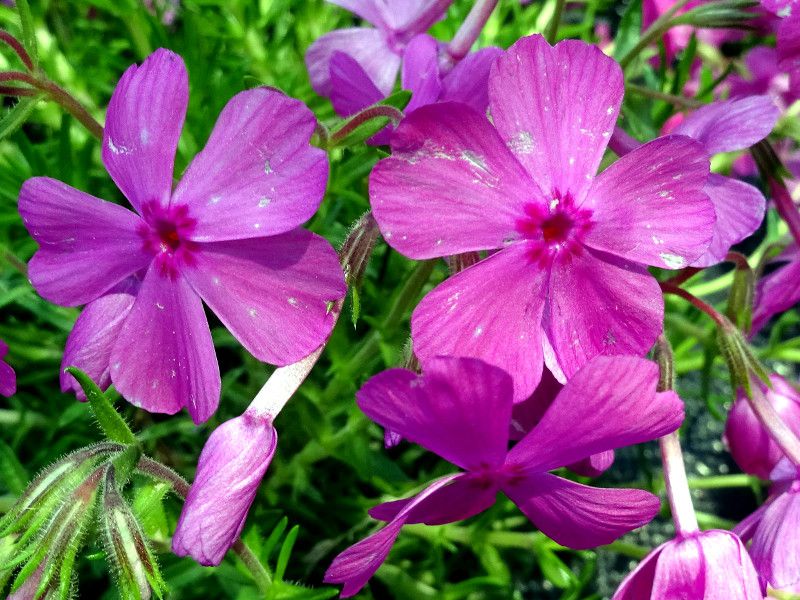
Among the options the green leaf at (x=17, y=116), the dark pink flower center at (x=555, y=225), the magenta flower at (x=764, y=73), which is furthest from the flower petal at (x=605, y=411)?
the magenta flower at (x=764, y=73)

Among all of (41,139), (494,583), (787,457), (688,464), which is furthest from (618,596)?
(41,139)

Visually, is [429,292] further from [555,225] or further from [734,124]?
[734,124]

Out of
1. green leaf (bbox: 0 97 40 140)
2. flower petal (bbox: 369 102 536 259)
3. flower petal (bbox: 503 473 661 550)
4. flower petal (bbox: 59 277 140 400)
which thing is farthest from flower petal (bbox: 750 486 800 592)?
green leaf (bbox: 0 97 40 140)

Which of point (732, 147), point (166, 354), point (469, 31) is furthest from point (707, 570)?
point (469, 31)

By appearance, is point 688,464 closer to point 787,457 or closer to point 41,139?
point 787,457

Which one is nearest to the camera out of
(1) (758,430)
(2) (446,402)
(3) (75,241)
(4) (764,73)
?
(2) (446,402)
